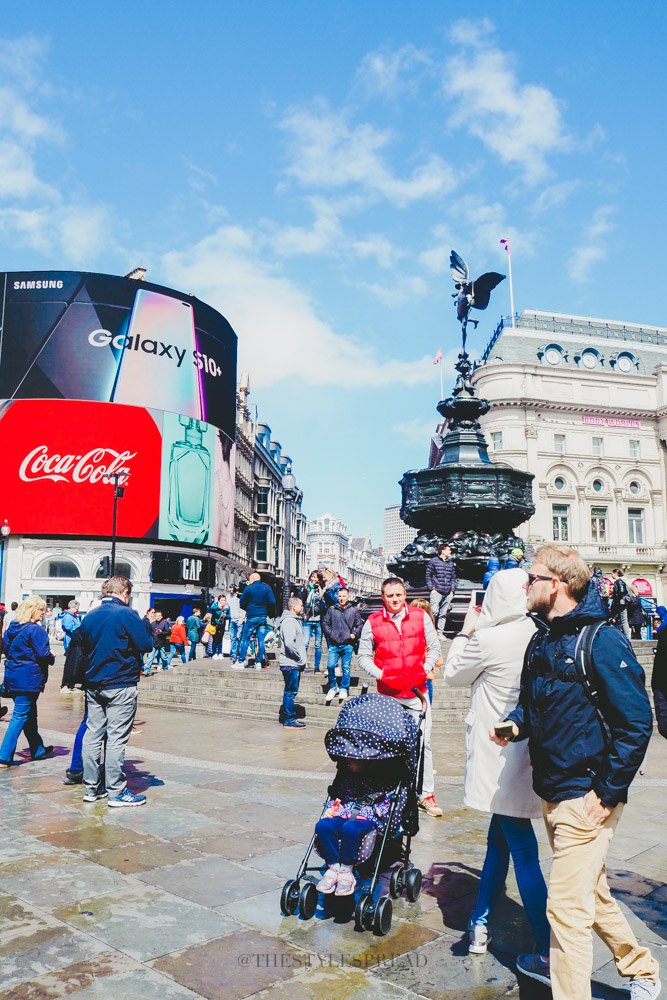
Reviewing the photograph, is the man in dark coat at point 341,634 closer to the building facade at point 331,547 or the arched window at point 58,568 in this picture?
the arched window at point 58,568

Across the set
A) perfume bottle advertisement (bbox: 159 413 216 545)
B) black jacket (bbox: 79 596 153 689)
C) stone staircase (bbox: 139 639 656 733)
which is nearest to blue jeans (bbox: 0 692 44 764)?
black jacket (bbox: 79 596 153 689)

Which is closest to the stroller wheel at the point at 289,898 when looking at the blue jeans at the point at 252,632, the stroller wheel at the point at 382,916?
the stroller wheel at the point at 382,916

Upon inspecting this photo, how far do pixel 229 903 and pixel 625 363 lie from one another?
6349 centimetres

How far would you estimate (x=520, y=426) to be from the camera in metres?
55.6

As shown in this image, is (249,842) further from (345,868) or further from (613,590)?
(613,590)

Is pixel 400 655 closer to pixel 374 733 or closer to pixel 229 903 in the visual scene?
pixel 374 733

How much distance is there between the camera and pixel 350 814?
14.5ft

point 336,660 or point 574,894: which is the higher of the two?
point 336,660

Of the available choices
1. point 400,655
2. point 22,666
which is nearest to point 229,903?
point 400,655

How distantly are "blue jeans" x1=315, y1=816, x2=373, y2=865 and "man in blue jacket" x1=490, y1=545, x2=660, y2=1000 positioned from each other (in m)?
1.27

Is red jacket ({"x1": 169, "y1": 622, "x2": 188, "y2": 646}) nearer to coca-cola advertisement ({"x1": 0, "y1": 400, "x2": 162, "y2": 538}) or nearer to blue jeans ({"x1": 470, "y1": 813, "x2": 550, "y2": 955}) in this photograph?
blue jeans ({"x1": 470, "y1": 813, "x2": 550, "y2": 955})

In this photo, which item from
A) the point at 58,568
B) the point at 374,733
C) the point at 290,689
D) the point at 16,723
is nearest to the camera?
the point at 374,733

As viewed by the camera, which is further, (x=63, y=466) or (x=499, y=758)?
(x=63, y=466)

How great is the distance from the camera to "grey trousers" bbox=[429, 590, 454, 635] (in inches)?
556
